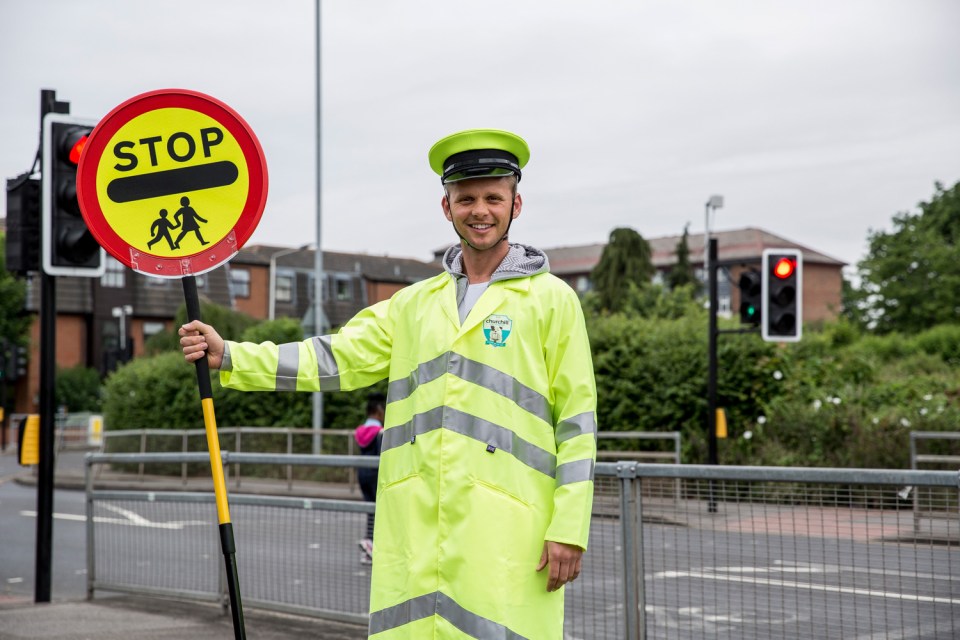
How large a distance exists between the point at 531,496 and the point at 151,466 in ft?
69.7

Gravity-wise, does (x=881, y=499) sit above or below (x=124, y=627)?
above

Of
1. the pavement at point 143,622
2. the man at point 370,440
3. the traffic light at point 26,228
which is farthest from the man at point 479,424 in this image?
the man at point 370,440

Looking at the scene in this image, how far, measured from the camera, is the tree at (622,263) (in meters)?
54.2

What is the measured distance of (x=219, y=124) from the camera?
3.96m

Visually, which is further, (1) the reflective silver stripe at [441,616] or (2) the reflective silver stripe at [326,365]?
(2) the reflective silver stripe at [326,365]

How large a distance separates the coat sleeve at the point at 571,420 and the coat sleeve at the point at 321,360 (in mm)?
629

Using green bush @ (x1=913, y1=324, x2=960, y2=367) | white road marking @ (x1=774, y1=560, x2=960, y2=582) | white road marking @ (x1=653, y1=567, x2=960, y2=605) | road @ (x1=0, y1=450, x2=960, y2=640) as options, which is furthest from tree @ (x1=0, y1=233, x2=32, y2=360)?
white road marking @ (x1=774, y1=560, x2=960, y2=582)

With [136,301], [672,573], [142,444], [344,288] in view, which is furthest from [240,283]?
[672,573]

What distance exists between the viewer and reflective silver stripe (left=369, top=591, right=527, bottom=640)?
3.34 metres

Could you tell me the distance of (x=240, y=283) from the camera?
62250 mm

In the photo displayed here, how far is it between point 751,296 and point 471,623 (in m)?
11.7

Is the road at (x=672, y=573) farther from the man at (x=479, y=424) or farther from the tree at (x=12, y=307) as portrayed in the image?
the tree at (x=12, y=307)

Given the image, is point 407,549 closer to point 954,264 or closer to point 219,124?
point 219,124

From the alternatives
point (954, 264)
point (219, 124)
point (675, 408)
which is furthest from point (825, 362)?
point (954, 264)
